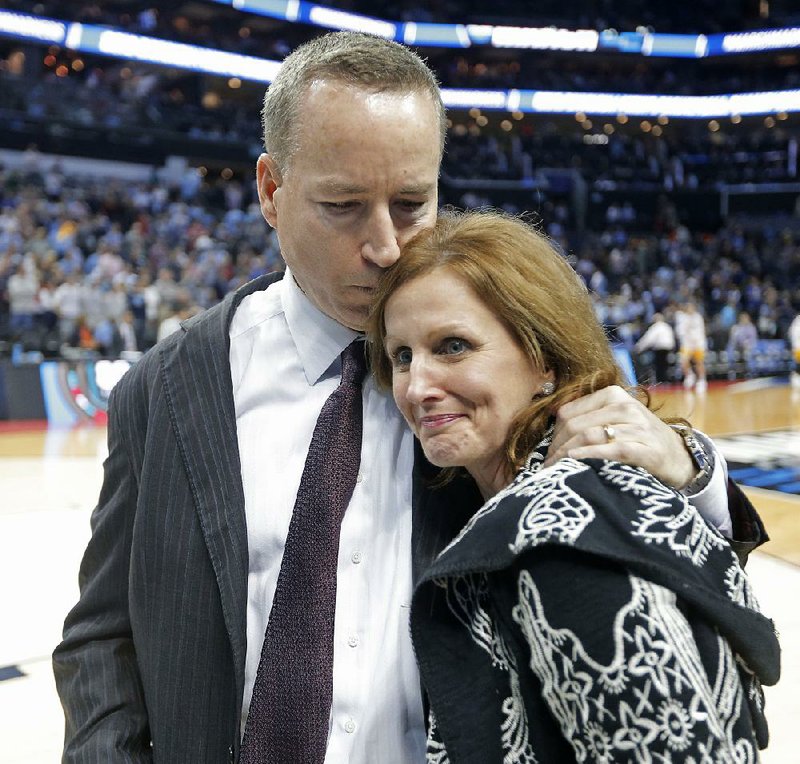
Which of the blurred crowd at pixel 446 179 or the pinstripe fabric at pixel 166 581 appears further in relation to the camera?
the blurred crowd at pixel 446 179

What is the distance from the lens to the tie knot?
4.72 feet

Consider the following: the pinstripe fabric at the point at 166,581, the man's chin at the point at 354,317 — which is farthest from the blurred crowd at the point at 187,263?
the pinstripe fabric at the point at 166,581

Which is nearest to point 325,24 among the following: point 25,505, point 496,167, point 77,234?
point 496,167

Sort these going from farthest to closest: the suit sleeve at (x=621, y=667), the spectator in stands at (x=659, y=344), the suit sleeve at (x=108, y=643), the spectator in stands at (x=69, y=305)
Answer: the spectator in stands at (x=659, y=344) < the spectator in stands at (x=69, y=305) < the suit sleeve at (x=108, y=643) < the suit sleeve at (x=621, y=667)

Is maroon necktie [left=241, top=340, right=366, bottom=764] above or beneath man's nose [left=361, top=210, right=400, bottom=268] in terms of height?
beneath

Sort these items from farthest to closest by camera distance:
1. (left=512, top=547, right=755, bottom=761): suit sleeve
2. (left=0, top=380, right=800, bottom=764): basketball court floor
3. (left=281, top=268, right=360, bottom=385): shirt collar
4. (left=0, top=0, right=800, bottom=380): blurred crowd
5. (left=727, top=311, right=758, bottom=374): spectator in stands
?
(left=727, top=311, right=758, bottom=374): spectator in stands
(left=0, top=0, right=800, bottom=380): blurred crowd
(left=0, top=380, right=800, bottom=764): basketball court floor
(left=281, top=268, right=360, bottom=385): shirt collar
(left=512, top=547, right=755, bottom=761): suit sleeve

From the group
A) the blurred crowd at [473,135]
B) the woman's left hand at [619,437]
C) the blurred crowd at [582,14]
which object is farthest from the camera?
the blurred crowd at [582,14]

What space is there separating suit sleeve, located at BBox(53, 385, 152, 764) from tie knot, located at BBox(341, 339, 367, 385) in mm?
364

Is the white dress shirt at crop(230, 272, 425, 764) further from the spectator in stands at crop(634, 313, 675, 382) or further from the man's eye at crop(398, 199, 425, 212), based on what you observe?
the spectator in stands at crop(634, 313, 675, 382)

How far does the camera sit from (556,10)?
103 ft

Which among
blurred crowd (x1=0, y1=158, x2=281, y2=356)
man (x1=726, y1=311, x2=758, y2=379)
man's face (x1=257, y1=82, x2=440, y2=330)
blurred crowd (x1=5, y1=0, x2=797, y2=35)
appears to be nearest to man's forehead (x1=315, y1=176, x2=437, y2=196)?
man's face (x1=257, y1=82, x2=440, y2=330)

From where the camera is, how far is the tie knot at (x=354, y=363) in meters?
1.44

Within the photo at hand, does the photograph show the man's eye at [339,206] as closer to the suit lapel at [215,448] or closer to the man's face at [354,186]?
the man's face at [354,186]

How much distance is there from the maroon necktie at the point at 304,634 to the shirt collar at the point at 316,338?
175mm
